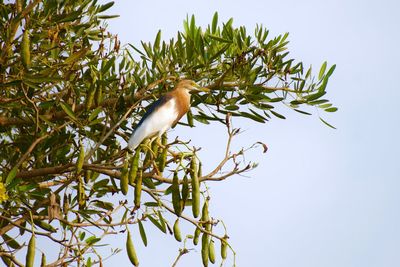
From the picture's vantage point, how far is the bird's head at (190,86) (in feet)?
20.5

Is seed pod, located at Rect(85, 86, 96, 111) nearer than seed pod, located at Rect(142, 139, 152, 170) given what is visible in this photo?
No

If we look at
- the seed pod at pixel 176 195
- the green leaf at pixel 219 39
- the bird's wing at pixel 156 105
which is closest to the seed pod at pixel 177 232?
the seed pod at pixel 176 195

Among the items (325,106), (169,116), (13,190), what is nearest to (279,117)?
(325,106)

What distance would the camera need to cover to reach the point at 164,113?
236 inches

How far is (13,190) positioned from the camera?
6.24m

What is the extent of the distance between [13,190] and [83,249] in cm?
68

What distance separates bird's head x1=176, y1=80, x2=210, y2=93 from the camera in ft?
20.5

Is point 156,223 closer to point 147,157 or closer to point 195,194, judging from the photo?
point 147,157

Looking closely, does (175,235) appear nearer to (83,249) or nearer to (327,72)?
(83,249)

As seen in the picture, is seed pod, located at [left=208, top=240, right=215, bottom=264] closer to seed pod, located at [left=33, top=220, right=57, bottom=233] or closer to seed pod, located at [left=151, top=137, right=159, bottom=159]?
seed pod, located at [left=151, top=137, right=159, bottom=159]

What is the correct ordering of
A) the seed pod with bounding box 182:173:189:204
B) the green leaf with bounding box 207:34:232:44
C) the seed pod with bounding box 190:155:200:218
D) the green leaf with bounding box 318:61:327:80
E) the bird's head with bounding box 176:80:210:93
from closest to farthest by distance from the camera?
the seed pod with bounding box 190:155:200:218, the seed pod with bounding box 182:173:189:204, the bird's head with bounding box 176:80:210:93, the green leaf with bounding box 207:34:232:44, the green leaf with bounding box 318:61:327:80

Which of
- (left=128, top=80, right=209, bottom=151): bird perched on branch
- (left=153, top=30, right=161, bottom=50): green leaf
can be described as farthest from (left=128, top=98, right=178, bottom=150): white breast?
(left=153, top=30, right=161, bottom=50): green leaf

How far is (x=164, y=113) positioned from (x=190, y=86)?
417mm

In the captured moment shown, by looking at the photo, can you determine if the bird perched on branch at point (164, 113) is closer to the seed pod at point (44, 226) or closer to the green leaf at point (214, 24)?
the green leaf at point (214, 24)
